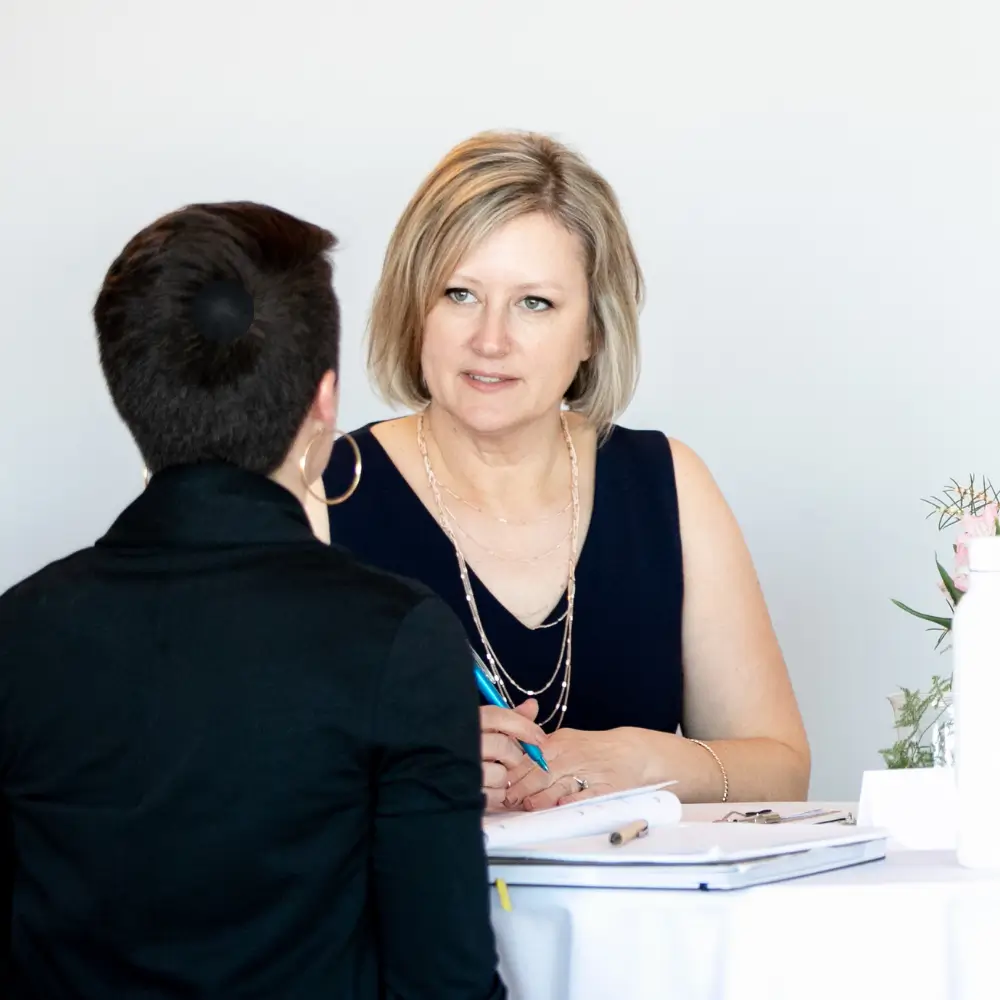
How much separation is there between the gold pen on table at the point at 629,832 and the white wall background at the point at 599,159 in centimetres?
206

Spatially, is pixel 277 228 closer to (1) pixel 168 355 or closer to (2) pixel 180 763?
(1) pixel 168 355

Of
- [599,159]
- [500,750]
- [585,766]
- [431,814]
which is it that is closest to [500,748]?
[500,750]

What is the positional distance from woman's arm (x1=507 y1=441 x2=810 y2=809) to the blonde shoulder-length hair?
246mm

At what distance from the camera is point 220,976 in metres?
1.01

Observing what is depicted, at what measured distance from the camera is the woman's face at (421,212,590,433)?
2.09 m

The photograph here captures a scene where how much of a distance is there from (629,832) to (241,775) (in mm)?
378

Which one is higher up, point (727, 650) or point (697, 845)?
point (727, 650)

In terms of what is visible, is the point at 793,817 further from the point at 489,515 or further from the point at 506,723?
the point at 489,515

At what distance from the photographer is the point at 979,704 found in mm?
1170

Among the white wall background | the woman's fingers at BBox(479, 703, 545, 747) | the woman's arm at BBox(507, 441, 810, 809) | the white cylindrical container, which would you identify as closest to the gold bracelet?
the woman's arm at BBox(507, 441, 810, 809)

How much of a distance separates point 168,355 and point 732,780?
3.70 ft

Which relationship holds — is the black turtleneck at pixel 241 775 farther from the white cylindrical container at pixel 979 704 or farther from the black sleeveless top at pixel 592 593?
the black sleeveless top at pixel 592 593

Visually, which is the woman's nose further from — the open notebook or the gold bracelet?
the open notebook

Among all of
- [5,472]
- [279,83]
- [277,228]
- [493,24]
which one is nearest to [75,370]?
[5,472]
